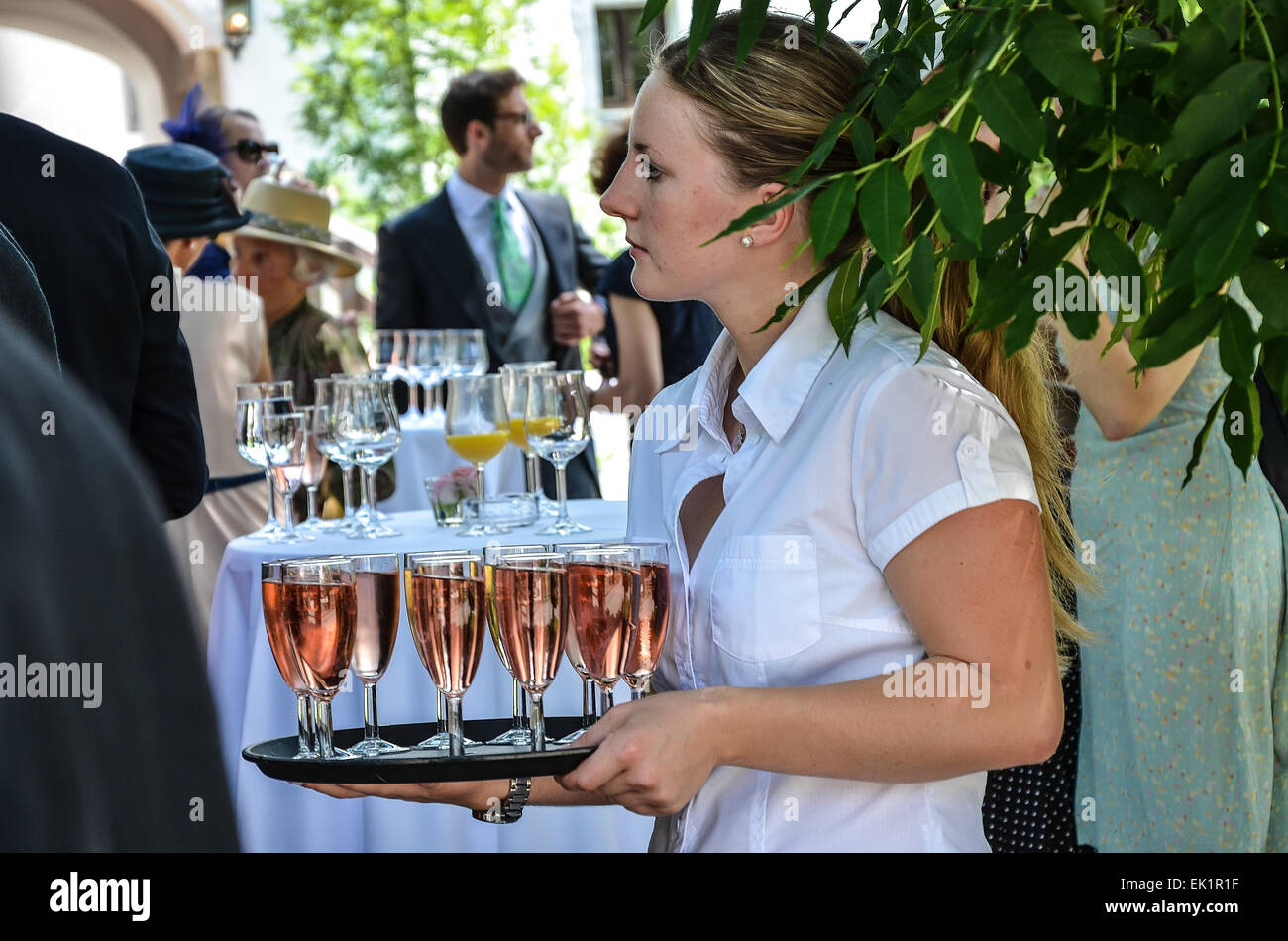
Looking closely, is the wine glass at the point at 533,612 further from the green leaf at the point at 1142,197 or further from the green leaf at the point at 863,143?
the green leaf at the point at 1142,197

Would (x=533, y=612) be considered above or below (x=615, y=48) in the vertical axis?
below

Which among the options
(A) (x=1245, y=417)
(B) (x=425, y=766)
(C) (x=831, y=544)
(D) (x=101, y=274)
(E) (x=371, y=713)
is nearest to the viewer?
(A) (x=1245, y=417)

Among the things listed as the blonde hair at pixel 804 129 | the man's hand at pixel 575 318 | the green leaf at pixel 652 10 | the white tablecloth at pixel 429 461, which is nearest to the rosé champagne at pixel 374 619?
the green leaf at pixel 652 10

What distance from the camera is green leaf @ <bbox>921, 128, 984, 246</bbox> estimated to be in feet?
2.98

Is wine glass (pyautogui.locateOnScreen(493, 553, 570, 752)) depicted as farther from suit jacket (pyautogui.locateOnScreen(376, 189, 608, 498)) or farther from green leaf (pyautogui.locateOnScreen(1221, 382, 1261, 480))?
suit jacket (pyautogui.locateOnScreen(376, 189, 608, 498))

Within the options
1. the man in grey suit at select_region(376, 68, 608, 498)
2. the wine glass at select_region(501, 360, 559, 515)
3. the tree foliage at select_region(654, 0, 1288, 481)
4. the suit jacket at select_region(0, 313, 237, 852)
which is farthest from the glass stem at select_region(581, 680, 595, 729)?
the man in grey suit at select_region(376, 68, 608, 498)

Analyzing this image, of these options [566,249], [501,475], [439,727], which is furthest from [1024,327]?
[566,249]

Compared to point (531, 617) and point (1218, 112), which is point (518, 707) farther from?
point (1218, 112)

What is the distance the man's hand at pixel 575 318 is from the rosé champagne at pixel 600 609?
13.8ft

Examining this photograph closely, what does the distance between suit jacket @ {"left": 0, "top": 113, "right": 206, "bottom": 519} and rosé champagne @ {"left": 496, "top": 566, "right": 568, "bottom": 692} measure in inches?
61.5

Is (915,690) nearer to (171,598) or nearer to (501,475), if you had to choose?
(171,598)

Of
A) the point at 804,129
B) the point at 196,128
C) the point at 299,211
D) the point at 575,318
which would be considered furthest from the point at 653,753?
the point at 196,128

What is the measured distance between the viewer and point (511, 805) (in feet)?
4.68

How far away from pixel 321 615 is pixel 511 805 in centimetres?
30
